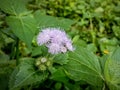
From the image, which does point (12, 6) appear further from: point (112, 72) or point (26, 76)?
point (112, 72)

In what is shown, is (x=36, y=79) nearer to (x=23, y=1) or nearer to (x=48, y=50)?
(x=48, y=50)

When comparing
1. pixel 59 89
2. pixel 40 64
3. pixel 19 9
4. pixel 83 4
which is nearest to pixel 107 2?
pixel 83 4

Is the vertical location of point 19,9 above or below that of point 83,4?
above

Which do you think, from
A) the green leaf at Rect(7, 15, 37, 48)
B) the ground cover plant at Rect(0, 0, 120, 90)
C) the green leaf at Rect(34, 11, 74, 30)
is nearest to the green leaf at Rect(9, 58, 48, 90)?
the ground cover plant at Rect(0, 0, 120, 90)

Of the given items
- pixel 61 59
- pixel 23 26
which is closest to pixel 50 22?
pixel 23 26

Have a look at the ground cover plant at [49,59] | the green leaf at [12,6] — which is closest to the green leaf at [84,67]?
the ground cover plant at [49,59]

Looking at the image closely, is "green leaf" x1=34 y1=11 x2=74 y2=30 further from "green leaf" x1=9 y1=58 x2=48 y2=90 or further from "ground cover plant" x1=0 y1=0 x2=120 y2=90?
"green leaf" x1=9 y1=58 x2=48 y2=90
